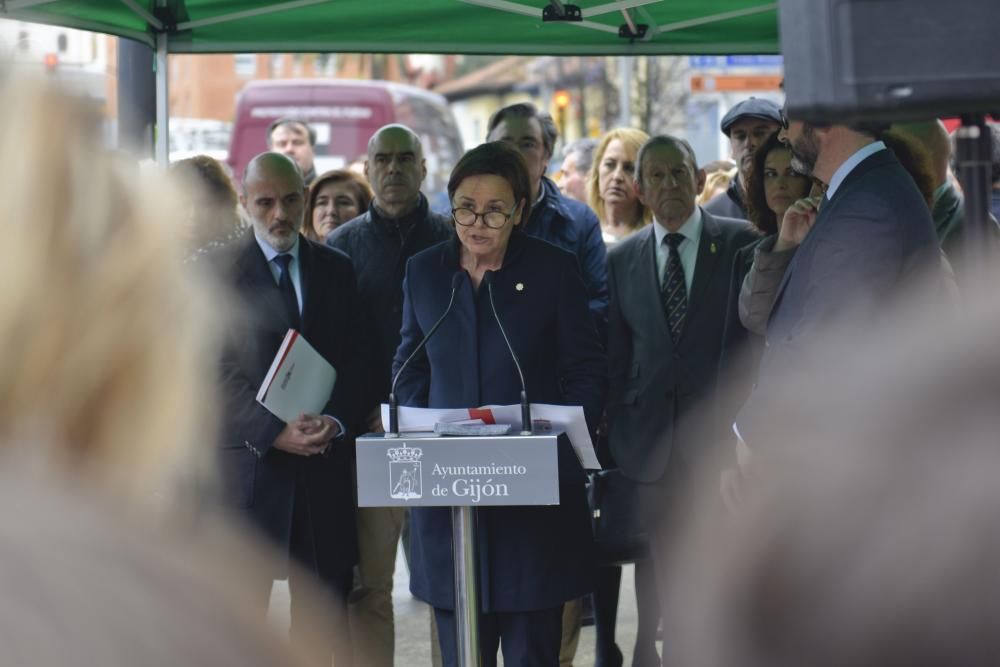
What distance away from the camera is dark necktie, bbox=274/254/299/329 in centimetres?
553

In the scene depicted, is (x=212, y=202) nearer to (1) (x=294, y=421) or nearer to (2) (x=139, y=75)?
(2) (x=139, y=75)

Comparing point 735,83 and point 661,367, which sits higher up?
point 735,83

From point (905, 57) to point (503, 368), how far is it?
231 cm

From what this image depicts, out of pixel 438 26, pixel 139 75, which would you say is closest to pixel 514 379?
pixel 438 26

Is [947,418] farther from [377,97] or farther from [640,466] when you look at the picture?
[377,97]

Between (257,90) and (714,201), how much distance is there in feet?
47.7

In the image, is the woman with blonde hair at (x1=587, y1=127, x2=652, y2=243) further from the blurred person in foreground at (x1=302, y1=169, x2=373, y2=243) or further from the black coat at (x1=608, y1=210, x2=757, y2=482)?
the black coat at (x1=608, y1=210, x2=757, y2=482)

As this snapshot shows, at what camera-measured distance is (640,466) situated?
5617mm

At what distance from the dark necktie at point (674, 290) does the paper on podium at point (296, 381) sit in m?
1.30

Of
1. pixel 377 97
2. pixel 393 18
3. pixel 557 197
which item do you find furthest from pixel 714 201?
pixel 377 97

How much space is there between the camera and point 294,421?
17.3ft

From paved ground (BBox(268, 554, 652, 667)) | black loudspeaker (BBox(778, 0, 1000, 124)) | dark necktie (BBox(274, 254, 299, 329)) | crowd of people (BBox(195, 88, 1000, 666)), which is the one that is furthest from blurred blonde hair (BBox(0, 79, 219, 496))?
paved ground (BBox(268, 554, 652, 667))

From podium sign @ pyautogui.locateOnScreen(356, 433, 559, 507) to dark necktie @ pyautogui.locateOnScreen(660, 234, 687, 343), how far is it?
65.9 inches

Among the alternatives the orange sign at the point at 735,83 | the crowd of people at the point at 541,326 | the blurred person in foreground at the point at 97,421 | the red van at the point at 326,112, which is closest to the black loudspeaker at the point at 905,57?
the crowd of people at the point at 541,326
